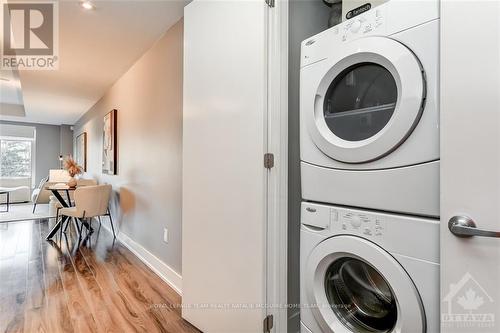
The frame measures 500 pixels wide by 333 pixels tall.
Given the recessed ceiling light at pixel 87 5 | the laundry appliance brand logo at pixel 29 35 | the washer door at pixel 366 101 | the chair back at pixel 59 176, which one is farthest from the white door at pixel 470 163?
the chair back at pixel 59 176

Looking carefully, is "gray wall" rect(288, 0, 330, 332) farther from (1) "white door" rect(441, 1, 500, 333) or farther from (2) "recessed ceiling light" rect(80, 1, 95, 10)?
(2) "recessed ceiling light" rect(80, 1, 95, 10)

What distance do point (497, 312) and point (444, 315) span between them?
0.46 feet

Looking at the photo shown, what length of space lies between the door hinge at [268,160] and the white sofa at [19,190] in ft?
26.7

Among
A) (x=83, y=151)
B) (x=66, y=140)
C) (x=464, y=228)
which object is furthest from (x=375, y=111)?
(x=66, y=140)

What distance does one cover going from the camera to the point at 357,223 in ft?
3.57

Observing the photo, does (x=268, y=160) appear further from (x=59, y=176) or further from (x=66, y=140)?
(x=66, y=140)

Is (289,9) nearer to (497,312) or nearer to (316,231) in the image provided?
(316,231)

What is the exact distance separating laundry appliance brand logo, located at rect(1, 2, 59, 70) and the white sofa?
Result: 492cm

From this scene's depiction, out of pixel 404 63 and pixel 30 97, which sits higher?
pixel 30 97

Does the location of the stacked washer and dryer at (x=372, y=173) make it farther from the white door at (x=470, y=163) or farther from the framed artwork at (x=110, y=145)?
the framed artwork at (x=110, y=145)

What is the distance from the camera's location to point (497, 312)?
75 centimetres

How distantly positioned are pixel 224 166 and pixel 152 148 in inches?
63.9

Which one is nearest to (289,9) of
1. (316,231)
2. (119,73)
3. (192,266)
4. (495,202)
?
(316,231)

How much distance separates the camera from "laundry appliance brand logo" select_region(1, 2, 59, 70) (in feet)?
7.00
